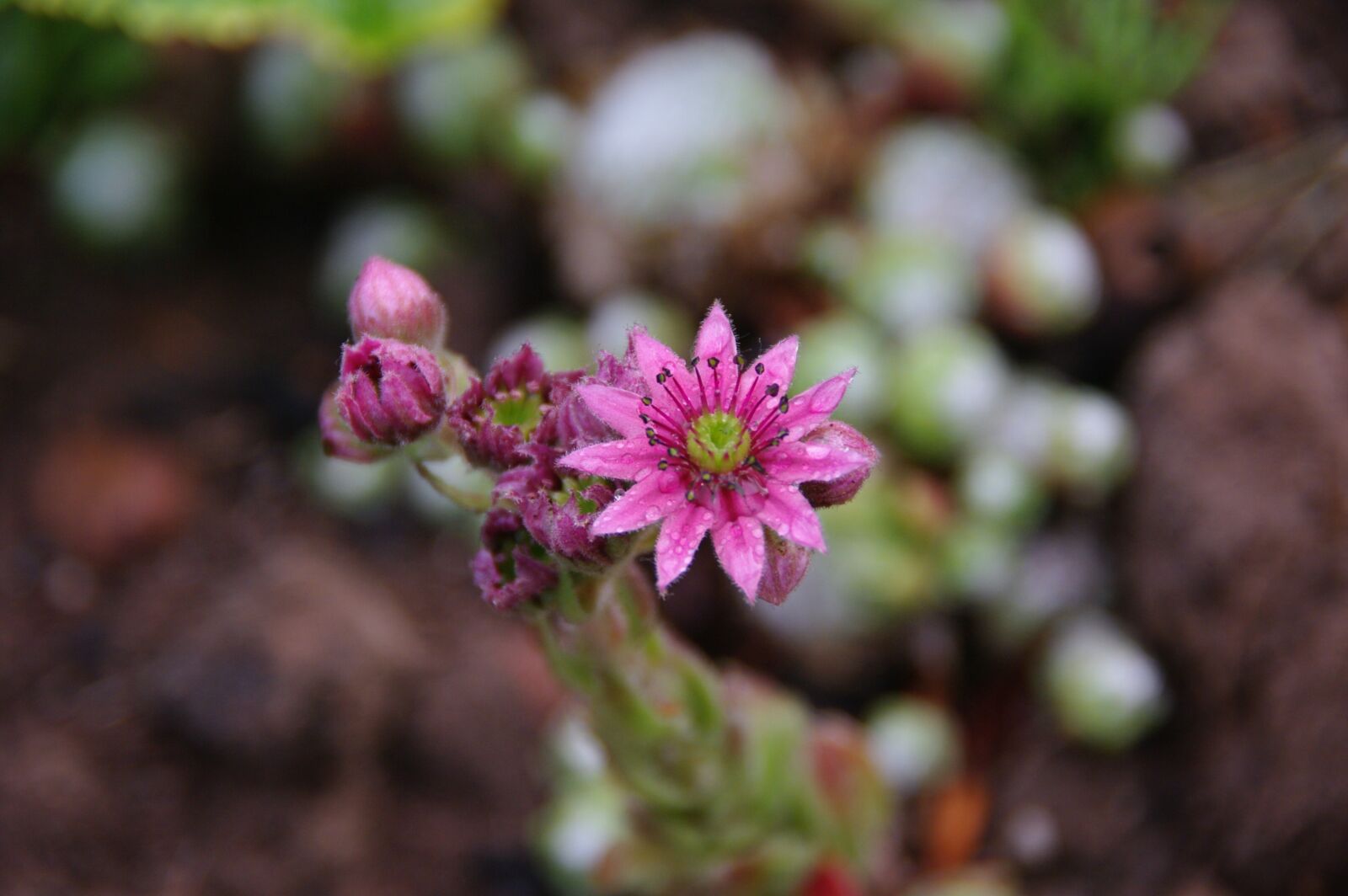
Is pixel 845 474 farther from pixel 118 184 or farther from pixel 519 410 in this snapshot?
pixel 118 184

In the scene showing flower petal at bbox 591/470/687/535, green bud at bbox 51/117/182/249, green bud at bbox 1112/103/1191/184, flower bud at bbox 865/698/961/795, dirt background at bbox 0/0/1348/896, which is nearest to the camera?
flower petal at bbox 591/470/687/535

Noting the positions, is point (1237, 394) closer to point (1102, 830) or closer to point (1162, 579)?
point (1162, 579)

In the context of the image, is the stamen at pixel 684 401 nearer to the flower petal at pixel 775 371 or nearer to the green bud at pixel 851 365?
the flower petal at pixel 775 371

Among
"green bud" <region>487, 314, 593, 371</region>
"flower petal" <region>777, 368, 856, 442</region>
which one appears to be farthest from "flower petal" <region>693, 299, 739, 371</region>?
"green bud" <region>487, 314, 593, 371</region>

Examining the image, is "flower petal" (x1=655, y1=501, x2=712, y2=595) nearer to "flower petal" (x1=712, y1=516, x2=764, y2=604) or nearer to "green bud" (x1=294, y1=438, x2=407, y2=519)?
"flower petal" (x1=712, y1=516, x2=764, y2=604)

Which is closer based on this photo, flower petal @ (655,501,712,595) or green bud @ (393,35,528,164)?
flower petal @ (655,501,712,595)
